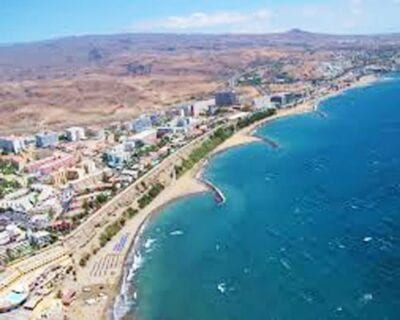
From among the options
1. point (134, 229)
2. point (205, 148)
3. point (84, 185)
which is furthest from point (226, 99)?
point (134, 229)

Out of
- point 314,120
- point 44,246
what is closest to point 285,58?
point 314,120

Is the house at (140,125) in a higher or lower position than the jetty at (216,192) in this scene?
lower

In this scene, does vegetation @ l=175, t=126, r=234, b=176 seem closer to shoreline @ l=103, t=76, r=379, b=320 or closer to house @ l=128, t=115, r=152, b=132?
shoreline @ l=103, t=76, r=379, b=320

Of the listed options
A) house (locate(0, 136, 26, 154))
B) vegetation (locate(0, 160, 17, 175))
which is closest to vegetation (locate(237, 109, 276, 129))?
house (locate(0, 136, 26, 154))

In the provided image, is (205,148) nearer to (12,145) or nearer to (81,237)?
(12,145)

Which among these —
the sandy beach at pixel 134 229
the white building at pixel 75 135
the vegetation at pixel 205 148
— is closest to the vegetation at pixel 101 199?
the sandy beach at pixel 134 229

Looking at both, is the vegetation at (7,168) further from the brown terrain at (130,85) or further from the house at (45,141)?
the brown terrain at (130,85)
